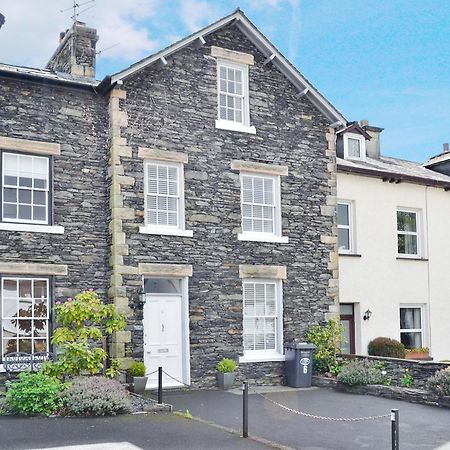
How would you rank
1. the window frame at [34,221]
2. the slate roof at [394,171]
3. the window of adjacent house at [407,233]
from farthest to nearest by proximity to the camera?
the window of adjacent house at [407,233] → the slate roof at [394,171] → the window frame at [34,221]

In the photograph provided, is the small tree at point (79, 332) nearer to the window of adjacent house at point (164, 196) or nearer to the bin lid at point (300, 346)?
the window of adjacent house at point (164, 196)

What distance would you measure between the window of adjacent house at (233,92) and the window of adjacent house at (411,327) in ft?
29.3

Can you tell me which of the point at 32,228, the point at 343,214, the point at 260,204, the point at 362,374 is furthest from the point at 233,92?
the point at 362,374

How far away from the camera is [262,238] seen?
1941cm

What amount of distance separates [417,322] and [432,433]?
1200 centimetres

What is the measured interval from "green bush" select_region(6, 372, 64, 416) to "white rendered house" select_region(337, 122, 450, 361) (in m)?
11.0

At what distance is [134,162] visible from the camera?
17.8 meters

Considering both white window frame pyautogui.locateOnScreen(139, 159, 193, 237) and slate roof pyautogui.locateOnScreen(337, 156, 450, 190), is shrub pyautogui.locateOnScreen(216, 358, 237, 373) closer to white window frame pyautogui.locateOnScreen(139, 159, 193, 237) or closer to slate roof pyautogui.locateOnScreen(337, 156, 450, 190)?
white window frame pyautogui.locateOnScreen(139, 159, 193, 237)

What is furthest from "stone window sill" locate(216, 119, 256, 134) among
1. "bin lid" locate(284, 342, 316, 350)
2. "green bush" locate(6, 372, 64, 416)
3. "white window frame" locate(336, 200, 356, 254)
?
"green bush" locate(6, 372, 64, 416)

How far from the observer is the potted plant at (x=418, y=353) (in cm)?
2325

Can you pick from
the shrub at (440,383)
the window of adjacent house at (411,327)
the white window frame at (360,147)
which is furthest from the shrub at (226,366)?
the white window frame at (360,147)

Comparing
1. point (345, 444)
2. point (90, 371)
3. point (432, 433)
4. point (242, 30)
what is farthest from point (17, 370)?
point (242, 30)

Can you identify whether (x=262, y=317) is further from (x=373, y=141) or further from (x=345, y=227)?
(x=373, y=141)

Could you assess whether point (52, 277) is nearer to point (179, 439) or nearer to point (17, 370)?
point (17, 370)
